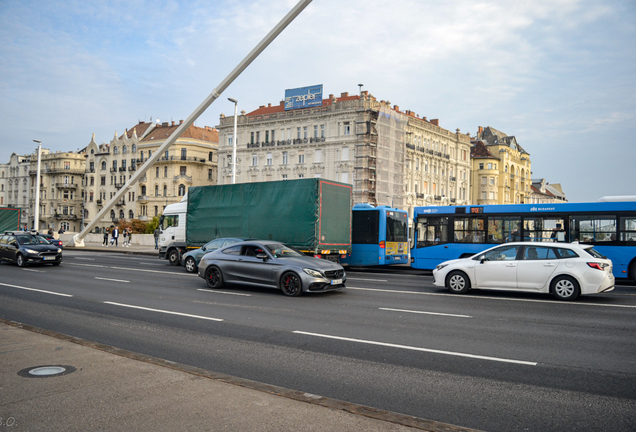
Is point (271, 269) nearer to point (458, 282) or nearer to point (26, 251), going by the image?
point (458, 282)

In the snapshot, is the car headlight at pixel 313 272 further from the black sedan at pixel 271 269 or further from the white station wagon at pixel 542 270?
the white station wagon at pixel 542 270

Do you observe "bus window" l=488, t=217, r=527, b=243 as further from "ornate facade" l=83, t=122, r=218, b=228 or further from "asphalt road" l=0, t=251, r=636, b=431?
"ornate facade" l=83, t=122, r=218, b=228

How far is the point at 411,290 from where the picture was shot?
15.1 metres

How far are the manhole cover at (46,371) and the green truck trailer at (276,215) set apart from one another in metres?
14.2

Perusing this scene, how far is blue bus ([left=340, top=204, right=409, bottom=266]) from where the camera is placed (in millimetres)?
23594

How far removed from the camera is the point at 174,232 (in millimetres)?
25766

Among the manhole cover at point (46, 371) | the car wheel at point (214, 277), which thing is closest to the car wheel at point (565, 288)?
the car wheel at point (214, 277)

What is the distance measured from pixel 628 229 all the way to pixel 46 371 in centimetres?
1836

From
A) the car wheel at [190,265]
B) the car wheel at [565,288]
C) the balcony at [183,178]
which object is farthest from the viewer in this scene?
the balcony at [183,178]

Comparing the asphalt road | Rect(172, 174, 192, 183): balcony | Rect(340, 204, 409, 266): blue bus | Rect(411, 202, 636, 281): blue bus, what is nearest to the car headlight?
the asphalt road

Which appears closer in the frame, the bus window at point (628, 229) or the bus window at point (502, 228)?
the bus window at point (628, 229)

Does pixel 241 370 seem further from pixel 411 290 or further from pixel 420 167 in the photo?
pixel 420 167

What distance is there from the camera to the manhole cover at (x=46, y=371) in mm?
5609

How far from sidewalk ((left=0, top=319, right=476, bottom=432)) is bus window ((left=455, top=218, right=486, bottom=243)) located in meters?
16.5
